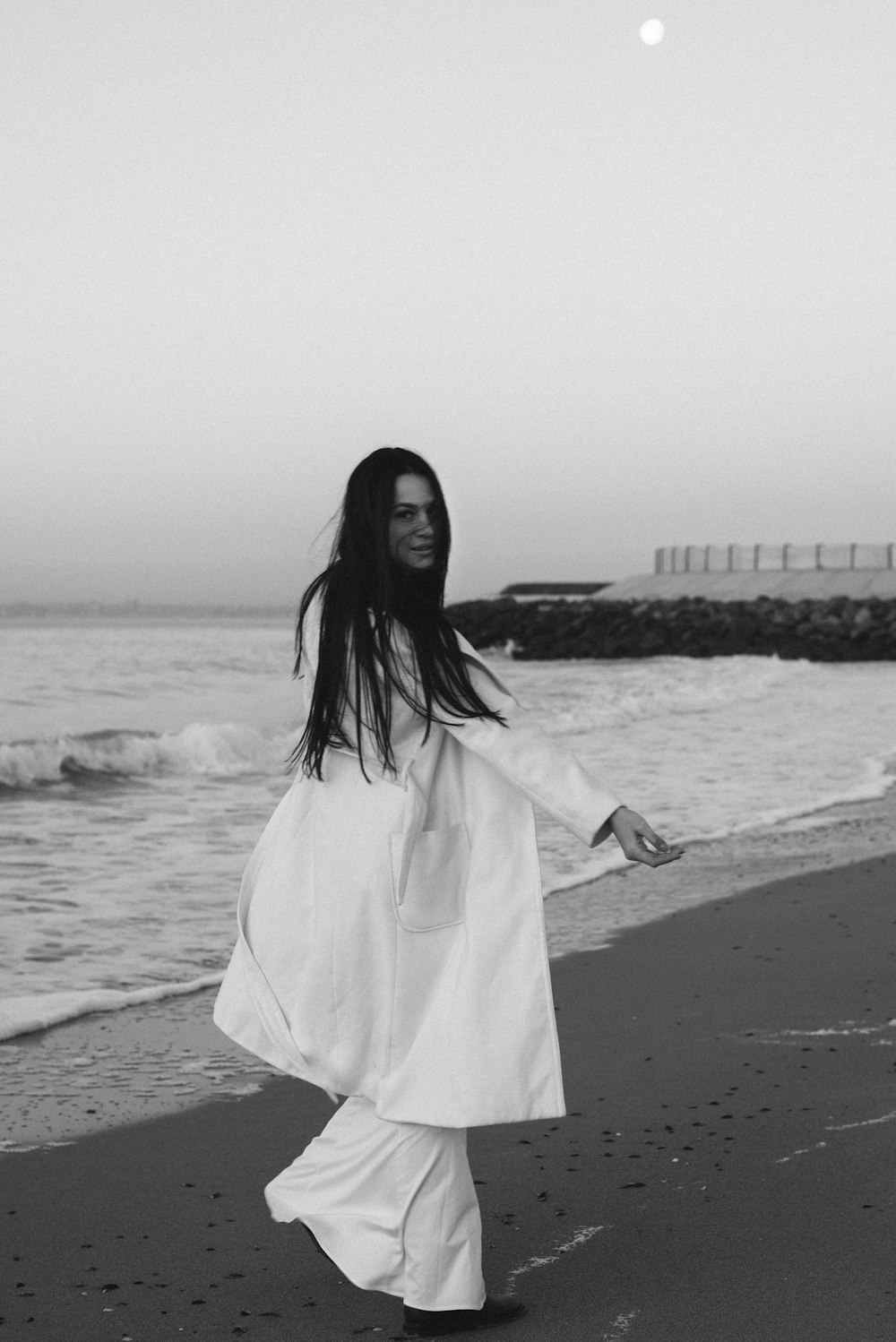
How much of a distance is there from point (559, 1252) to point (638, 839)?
101cm

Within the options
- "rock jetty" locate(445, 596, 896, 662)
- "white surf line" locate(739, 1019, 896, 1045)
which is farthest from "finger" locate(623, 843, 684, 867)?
"rock jetty" locate(445, 596, 896, 662)

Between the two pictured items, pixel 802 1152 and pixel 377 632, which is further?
pixel 802 1152

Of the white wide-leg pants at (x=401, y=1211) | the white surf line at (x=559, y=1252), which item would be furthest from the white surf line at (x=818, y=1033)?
the white wide-leg pants at (x=401, y=1211)

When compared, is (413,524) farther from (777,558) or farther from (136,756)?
(777,558)

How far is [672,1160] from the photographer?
141 inches

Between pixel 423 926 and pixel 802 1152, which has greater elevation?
pixel 423 926

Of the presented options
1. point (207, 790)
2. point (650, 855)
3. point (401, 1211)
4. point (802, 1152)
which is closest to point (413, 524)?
point (650, 855)

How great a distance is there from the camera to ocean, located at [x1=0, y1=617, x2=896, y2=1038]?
20.8 ft

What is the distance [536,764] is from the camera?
8.80 ft

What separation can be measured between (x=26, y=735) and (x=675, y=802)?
12.2 meters

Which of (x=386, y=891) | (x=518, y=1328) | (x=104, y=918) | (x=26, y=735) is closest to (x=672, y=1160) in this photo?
(x=518, y=1328)

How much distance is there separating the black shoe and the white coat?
37cm

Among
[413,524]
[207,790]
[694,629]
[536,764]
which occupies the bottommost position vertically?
[207,790]

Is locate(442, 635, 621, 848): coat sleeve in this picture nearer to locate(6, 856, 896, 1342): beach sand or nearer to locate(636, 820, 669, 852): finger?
locate(636, 820, 669, 852): finger
